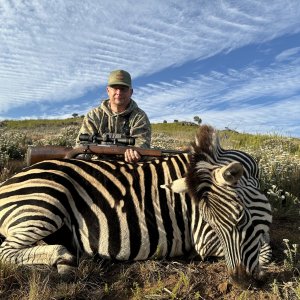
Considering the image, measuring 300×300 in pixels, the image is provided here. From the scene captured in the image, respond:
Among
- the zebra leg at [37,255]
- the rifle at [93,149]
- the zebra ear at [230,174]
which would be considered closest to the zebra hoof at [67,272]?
the zebra leg at [37,255]

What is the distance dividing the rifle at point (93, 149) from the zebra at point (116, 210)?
0.74 meters

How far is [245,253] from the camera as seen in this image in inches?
130

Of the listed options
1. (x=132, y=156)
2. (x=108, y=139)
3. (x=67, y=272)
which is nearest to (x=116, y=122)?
(x=108, y=139)

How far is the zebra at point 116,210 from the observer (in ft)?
12.1

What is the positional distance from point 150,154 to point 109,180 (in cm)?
104

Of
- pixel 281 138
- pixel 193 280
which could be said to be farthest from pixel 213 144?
pixel 281 138

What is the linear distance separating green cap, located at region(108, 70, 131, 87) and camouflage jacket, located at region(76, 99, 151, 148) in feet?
1.57

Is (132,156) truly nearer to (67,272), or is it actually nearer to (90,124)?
(67,272)

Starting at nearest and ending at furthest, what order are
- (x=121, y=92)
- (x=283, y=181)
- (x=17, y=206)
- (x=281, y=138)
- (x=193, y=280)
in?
(x=193, y=280) < (x=17, y=206) < (x=121, y=92) < (x=283, y=181) < (x=281, y=138)

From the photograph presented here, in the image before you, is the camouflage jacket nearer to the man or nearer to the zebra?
the man

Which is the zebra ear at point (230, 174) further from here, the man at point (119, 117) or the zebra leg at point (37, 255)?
the man at point (119, 117)

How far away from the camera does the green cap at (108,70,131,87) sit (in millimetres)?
6375

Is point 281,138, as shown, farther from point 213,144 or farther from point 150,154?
point 213,144

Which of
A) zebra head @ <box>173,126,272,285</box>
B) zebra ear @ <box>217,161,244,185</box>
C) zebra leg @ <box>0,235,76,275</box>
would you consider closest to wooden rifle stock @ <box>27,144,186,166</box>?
zebra head @ <box>173,126,272,285</box>
